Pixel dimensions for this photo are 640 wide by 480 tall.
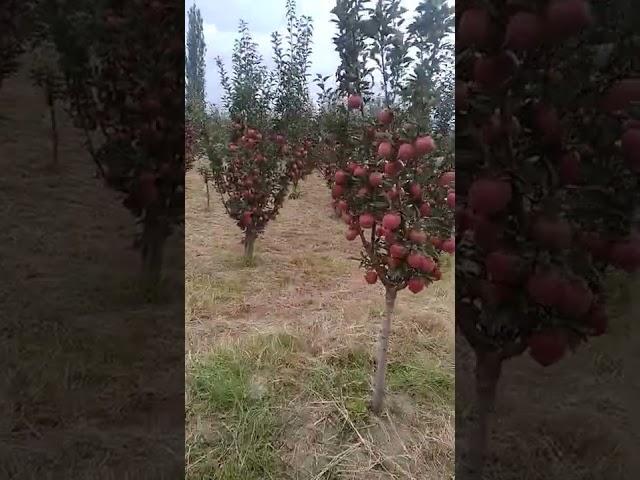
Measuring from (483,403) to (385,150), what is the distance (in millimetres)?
684

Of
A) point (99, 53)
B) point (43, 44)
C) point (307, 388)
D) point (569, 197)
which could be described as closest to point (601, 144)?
point (569, 197)

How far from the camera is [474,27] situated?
1006 millimetres

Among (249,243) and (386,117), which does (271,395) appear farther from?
(386,117)

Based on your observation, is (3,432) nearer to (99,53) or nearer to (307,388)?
(99,53)

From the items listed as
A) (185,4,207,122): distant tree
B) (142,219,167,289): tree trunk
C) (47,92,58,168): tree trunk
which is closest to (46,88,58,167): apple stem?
(47,92,58,168): tree trunk

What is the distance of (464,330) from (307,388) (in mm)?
765

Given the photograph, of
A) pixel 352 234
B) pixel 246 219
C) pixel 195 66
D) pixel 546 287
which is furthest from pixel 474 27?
pixel 246 219

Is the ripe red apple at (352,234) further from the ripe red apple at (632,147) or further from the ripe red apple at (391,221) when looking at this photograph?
the ripe red apple at (632,147)

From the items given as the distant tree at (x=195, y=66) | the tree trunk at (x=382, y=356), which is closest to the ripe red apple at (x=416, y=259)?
the tree trunk at (x=382, y=356)

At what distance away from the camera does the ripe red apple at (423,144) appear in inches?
60.6

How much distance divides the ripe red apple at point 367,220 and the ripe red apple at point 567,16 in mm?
785

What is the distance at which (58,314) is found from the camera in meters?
1.10

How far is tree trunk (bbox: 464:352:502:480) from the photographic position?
1.18m

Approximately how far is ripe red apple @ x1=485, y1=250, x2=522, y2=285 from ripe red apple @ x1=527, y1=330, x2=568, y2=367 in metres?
0.12
